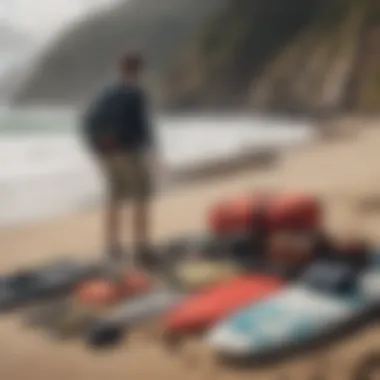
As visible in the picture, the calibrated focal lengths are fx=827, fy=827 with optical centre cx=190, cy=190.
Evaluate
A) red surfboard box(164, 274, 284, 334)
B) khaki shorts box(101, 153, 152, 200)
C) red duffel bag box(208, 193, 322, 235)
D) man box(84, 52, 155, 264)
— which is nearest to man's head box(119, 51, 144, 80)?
man box(84, 52, 155, 264)

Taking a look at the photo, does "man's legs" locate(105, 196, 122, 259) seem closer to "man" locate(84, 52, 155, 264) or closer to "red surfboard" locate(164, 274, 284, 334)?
"man" locate(84, 52, 155, 264)

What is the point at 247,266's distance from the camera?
1.21 m

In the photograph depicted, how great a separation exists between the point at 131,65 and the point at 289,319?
452mm

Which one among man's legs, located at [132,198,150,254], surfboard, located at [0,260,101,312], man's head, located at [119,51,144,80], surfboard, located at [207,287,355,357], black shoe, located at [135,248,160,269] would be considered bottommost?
surfboard, located at [207,287,355,357]

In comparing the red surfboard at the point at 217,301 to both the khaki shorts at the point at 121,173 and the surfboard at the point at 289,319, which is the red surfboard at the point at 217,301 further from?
the khaki shorts at the point at 121,173

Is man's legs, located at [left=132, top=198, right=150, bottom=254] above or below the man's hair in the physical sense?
below

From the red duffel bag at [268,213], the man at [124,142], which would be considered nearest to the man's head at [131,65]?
the man at [124,142]

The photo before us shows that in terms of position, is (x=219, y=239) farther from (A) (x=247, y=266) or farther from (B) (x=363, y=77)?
(B) (x=363, y=77)

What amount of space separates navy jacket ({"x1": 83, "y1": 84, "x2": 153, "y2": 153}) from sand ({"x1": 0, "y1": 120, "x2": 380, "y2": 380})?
0.11 m

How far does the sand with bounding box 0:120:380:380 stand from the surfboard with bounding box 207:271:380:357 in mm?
54

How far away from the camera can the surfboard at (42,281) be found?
122 cm

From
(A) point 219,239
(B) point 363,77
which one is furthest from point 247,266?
(B) point 363,77

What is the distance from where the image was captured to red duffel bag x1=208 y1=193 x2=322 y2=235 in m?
1.23

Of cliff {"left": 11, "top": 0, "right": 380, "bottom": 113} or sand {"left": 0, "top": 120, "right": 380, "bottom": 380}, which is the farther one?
cliff {"left": 11, "top": 0, "right": 380, "bottom": 113}
